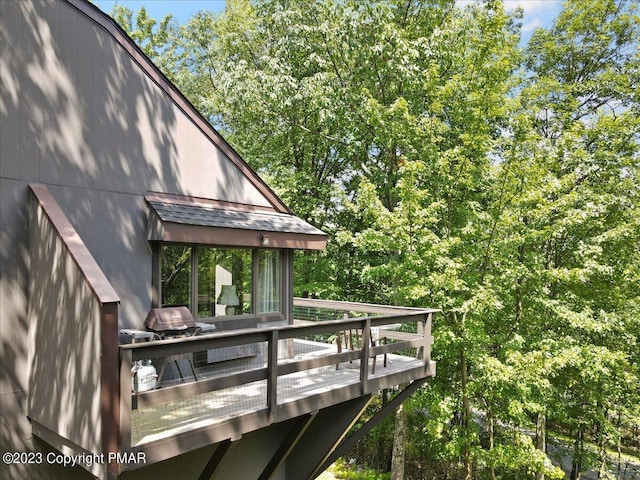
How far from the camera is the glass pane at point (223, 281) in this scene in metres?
5.76

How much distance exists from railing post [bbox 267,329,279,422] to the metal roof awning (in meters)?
1.83

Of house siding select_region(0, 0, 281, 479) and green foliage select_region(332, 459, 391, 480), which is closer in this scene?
house siding select_region(0, 0, 281, 479)

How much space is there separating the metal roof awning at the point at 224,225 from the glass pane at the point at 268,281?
0.37m

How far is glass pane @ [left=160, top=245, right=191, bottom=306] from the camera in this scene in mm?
5352

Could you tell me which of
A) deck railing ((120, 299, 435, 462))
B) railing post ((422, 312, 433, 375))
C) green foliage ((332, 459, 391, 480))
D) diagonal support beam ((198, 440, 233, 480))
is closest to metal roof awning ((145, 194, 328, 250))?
deck railing ((120, 299, 435, 462))

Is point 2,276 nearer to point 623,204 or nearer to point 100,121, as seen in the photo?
point 100,121

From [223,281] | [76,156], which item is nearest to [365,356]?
[223,281]

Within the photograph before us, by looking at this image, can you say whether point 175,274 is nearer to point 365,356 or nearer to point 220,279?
point 220,279

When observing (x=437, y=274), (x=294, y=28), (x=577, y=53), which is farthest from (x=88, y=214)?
(x=577, y=53)

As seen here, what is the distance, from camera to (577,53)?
1164 centimetres

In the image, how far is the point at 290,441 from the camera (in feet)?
16.5

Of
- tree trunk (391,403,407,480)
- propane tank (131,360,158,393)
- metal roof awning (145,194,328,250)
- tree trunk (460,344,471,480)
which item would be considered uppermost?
metal roof awning (145,194,328,250)

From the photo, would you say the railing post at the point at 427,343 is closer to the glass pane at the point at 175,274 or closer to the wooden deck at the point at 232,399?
the wooden deck at the point at 232,399

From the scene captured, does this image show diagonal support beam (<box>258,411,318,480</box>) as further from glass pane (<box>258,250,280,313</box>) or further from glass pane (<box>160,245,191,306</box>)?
glass pane (<box>160,245,191,306</box>)
